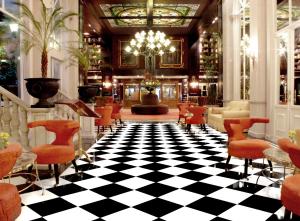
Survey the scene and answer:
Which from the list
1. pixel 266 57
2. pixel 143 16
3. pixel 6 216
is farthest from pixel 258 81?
pixel 143 16

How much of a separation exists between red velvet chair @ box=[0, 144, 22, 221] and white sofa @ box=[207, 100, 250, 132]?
7294mm

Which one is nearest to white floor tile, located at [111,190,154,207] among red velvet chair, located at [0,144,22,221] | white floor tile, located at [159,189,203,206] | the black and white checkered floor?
the black and white checkered floor

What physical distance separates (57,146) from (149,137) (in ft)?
13.8

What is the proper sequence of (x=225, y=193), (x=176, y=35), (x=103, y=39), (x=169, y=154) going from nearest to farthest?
(x=225, y=193) → (x=169, y=154) → (x=103, y=39) → (x=176, y=35)

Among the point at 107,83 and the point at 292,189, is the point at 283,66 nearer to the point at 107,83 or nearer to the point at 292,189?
the point at 292,189

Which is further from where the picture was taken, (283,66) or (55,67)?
(55,67)

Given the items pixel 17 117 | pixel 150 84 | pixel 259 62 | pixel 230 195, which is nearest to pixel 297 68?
pixel 259 62

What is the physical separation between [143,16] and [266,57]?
29.0ft

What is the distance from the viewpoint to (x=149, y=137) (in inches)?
328

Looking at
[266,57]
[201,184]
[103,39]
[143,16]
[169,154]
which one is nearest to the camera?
[201,184]

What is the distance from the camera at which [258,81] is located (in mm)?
7969

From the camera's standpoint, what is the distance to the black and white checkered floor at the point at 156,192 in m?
3.14

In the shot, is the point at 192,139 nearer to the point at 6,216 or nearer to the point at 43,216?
the point at 43,216

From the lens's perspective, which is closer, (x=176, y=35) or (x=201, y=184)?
(x=201, y=184)
